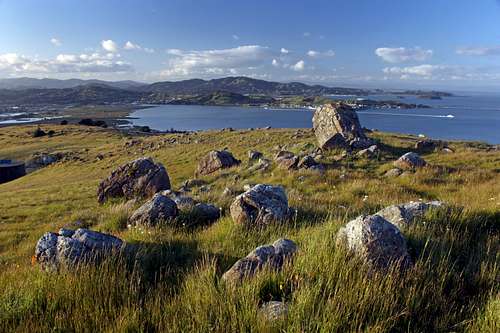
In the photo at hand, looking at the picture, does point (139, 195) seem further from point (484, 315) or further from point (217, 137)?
point (217, 137)

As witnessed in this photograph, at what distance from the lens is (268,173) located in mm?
17875

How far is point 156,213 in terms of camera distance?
7.35 meters

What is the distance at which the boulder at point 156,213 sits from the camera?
7.20m

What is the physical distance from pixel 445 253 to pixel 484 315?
4.06 ft

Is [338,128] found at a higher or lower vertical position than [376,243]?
higher

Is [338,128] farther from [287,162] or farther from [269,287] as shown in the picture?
[269,287]

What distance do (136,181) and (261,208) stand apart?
37.7ft

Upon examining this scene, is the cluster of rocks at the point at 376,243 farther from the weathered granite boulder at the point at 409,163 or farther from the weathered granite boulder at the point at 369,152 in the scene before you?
the weathered granite boulder at the point at 369,152

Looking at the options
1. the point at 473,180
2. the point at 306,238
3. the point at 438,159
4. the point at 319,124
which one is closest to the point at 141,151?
the point at 319,124

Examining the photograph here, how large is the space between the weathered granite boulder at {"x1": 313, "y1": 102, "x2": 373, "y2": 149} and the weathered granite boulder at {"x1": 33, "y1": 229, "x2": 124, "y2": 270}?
1871 centimetres

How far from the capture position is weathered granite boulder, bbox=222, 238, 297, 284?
406cm

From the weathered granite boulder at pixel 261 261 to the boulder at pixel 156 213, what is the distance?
312 centimetres

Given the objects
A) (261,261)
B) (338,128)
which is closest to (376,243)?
(261,261)

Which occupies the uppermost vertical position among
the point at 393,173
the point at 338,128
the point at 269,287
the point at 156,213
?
the point at 338,128
